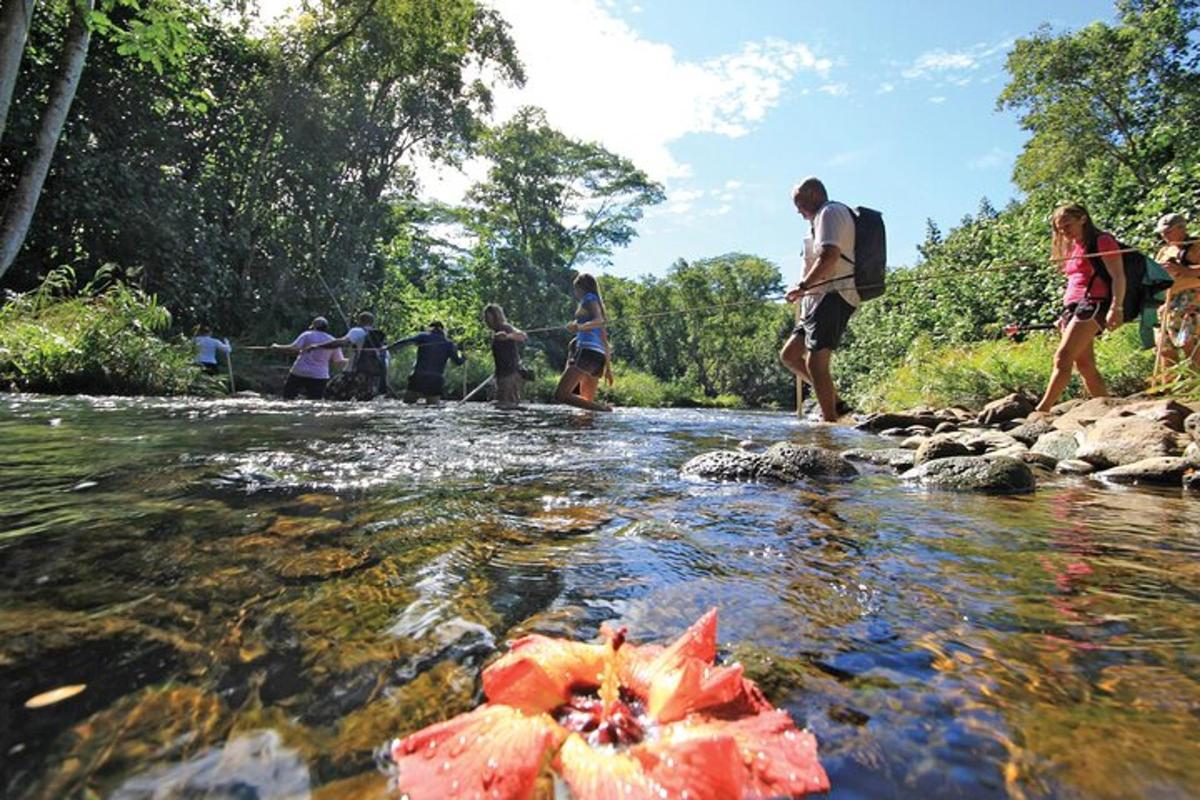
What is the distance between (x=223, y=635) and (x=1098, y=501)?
355 centimetres

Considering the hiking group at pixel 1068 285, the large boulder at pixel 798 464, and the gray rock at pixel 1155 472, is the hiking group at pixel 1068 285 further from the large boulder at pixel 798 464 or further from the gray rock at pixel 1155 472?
the large boulder at pixel 798 464

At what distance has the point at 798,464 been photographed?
3566 mm

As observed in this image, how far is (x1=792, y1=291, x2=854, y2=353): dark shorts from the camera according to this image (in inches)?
240

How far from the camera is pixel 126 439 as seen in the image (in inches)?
166

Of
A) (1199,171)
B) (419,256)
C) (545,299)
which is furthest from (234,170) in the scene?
(1199,171)

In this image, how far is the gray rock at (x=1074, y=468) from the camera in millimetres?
4051

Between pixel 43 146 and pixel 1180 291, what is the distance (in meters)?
12.4

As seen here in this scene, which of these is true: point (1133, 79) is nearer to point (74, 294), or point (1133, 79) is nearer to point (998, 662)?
point (998, 662)

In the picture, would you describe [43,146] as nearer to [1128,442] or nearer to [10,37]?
[10,37]

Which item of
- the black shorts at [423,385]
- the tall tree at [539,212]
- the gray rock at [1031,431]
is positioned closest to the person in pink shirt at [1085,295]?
the gray rock at [1031,431]

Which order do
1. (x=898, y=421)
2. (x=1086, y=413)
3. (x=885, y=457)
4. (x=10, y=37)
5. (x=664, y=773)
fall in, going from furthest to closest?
1. (x=898, y=421)
2. (x=10, y=37)
3. (x=1086, y=413)
4. (x=885, y=457)
5. (x=664, y=773)

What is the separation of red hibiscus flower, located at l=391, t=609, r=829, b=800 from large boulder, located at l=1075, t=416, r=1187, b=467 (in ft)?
14.0

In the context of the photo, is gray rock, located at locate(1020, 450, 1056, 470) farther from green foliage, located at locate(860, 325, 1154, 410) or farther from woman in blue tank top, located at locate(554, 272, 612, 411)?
woman in blue tank top, located at locate(554, 272, 612, 411)

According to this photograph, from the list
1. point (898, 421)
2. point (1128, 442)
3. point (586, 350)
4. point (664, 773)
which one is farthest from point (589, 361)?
point (664, 773)
